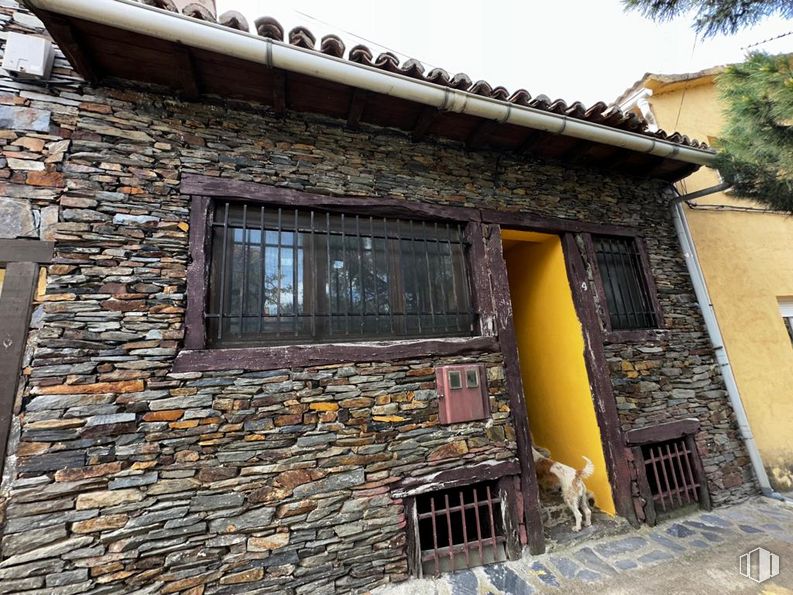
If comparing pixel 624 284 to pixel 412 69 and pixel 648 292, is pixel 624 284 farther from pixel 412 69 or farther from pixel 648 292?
pixel 412 69

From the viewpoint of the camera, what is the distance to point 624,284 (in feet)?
13.5

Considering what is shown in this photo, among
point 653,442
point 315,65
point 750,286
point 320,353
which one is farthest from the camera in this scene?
point 750,286

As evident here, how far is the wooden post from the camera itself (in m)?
2.89

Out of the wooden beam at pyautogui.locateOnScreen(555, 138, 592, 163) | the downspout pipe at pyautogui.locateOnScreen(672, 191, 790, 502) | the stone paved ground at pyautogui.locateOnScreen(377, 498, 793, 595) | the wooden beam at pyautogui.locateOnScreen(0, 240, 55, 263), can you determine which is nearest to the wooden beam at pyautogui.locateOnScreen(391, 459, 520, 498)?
the stone paved ground at pyautogui.locateOnScreen(377, 498, 793, 595)

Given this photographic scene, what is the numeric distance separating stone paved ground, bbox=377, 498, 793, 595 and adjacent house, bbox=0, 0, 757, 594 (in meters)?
0.17

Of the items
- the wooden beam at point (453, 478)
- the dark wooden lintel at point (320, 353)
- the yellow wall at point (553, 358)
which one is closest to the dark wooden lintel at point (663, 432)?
the yellow wall at point (553, 358)

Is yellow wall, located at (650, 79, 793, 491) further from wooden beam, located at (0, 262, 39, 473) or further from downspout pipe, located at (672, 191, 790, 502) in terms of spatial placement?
wooden beam, located at (0, 262, 39, 473)

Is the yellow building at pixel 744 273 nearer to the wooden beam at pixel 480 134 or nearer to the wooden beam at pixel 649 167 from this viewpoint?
the wooden beam at pixel 649 167

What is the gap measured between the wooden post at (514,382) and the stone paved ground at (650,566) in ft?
0.94

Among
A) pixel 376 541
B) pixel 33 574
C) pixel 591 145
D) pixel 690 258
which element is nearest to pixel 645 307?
pixel 690 258

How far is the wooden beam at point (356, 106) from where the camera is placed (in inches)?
111

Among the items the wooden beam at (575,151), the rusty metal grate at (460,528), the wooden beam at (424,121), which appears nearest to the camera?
the rusty metal grate at (460,528)

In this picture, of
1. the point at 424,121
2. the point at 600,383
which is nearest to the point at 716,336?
the point at 600,383

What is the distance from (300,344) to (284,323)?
0.22 m
